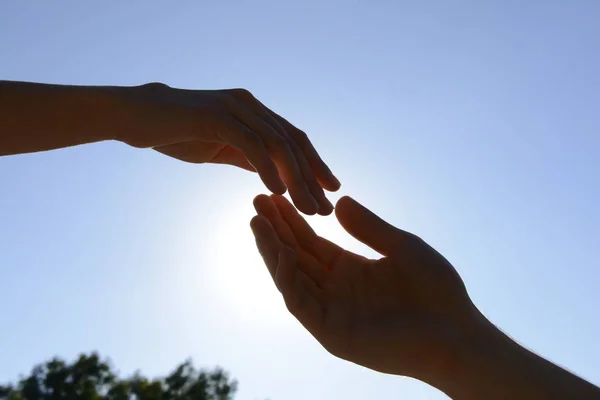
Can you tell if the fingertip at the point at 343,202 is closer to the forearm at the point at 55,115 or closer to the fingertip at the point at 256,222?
the fingertip at the point at 256,222

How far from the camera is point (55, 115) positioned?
2.87 metres

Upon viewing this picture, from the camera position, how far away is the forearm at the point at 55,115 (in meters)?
2.80

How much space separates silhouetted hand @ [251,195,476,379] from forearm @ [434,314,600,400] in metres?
0.10

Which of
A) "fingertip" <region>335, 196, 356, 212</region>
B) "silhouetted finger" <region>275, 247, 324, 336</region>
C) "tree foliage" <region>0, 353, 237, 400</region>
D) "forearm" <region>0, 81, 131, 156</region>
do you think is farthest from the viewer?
"tree foliage" <region>0, 353, 237, 400</region>

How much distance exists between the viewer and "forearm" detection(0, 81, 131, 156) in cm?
280

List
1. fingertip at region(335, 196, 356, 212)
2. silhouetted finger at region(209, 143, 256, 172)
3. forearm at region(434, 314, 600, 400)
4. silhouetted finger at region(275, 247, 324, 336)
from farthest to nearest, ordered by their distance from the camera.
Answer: silhouetted finger at region(209, 143, 256, 172) → fingertip at region(335, 196, 356, 212) → silhouetted finger at region(275, 247, 324, 336) → forearm at region(434, 314, 600, 400)

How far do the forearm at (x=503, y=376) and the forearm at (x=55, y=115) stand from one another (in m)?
2.07

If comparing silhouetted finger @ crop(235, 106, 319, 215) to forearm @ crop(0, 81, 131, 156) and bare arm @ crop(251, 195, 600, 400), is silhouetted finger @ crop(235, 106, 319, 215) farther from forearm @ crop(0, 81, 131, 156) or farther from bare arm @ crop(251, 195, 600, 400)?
forearm @ crop(0, 81, 131, 156)

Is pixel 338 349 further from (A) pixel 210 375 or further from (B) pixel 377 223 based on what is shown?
(A) pixel 210 375

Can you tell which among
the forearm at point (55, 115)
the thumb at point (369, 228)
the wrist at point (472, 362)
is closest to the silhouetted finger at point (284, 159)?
the thumb at point (369, 228)

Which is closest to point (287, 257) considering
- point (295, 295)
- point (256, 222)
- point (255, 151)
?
point (295, 295)

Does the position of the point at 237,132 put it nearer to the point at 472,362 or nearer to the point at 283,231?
the point at 283,231

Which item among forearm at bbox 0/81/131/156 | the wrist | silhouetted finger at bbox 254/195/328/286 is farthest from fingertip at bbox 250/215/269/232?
the wrist

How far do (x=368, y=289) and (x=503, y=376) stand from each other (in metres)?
0.75
